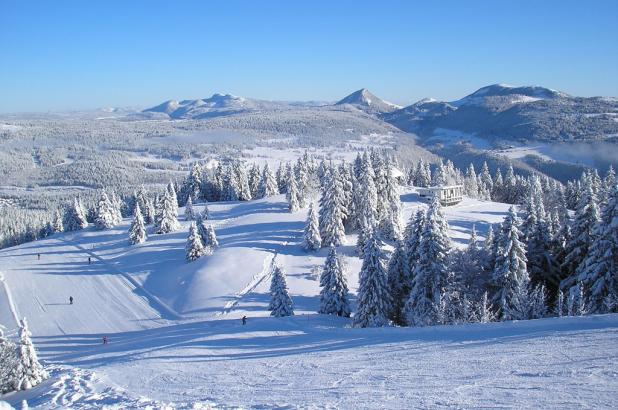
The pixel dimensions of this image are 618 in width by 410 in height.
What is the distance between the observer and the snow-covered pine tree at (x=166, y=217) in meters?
64.5

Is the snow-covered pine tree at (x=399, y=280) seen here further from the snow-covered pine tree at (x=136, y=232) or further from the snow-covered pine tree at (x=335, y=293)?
the snow-covered pine tree at (x=136, y=232)

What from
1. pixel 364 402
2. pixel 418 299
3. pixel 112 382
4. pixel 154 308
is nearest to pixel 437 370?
pixel 364 402

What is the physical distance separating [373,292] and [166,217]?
43.0 meters

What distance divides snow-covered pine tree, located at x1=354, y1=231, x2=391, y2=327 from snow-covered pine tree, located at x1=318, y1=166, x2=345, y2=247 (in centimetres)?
1946

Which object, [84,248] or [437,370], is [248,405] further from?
[84,248]

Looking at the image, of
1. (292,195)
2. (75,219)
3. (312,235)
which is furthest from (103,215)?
(312,235)

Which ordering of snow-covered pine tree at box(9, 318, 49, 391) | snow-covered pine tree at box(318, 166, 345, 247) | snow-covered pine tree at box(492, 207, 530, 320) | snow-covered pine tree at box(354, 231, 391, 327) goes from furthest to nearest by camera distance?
snow-covered pine tree at box(318, 166, 345, 247) < snow-covered pine tree at box(492, 207, 530, 320) < snow-covered pine tree at box(354, 231, 391, 327) < snow-covered pine tree at box(9, 318, 49, 391)

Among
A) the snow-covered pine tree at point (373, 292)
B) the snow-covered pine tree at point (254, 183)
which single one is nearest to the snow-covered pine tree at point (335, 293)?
the snow-covered pine tree at point (373, 292)

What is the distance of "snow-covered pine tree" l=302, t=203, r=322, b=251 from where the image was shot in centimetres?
5041

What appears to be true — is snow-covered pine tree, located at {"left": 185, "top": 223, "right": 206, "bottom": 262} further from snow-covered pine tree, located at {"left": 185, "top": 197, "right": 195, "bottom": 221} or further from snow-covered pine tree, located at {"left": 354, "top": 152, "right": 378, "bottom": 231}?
snow-covered pine tree, located at {"left": 185, "top": 197, "right": 195, "bottom": 221}

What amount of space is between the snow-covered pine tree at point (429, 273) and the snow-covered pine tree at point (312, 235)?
19796 millimetres

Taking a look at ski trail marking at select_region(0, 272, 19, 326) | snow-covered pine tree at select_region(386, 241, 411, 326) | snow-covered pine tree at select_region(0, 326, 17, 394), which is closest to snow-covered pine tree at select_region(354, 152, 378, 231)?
snow-covered pine tree at select_region(386, 241, 411, 326)

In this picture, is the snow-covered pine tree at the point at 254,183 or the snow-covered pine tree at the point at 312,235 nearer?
the snow-covered pine tree at the point at 312,235

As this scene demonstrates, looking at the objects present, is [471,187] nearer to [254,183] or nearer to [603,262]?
[254,183]
